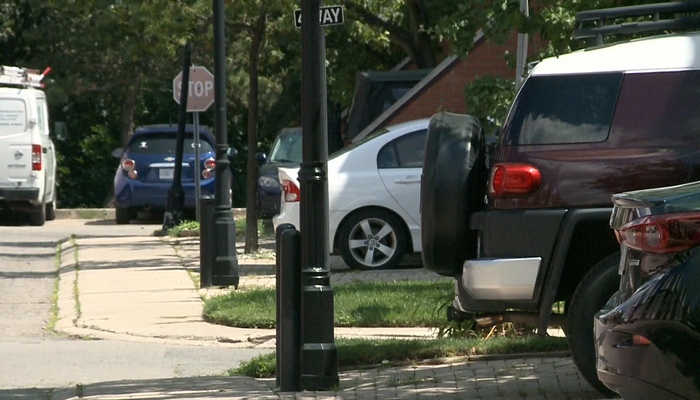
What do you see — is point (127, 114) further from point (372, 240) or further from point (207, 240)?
point (207, 240)

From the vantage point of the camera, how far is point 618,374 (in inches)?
204

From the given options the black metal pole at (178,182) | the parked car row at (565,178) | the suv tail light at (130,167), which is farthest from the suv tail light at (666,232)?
the suv tail light at (130,167)

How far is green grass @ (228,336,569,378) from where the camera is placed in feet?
29.4

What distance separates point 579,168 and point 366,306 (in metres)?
4.44

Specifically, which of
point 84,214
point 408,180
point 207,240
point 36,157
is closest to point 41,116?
point 36,157

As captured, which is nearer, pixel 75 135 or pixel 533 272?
pixel 533 272

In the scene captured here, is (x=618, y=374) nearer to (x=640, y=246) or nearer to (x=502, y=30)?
(x=640, y=246)

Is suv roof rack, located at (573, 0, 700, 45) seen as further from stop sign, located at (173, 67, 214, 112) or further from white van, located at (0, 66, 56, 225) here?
white van, located at (0, 66, 56, 225)

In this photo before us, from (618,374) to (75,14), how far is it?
95.8 ft

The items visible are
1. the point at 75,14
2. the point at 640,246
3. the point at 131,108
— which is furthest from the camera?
the point at 131,108

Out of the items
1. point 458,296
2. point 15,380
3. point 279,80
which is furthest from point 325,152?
point 279,80

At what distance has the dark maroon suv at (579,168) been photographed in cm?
726

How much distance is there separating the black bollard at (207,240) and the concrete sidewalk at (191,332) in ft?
0.72

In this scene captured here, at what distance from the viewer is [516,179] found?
740 cm
